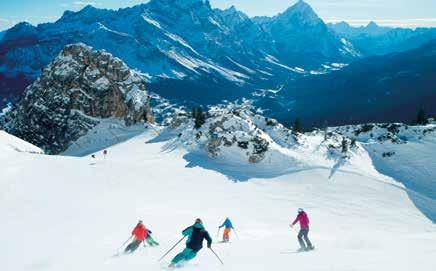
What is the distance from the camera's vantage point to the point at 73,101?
263ft

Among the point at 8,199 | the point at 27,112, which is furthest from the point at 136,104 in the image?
the point at 8,199

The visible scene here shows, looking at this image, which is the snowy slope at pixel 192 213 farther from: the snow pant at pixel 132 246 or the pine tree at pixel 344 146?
the pine tree at pixel 344 146

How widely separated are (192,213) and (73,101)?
5547cm

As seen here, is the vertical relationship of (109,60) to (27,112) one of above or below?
above

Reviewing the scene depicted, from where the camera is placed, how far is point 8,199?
3019 cm

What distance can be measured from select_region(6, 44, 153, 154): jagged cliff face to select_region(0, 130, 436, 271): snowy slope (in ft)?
68.5

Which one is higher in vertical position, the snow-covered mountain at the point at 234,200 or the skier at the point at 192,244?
the skier at the point at 192,244

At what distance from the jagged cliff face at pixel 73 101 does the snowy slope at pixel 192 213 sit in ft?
68.5

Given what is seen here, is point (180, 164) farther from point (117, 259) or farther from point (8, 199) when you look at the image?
point (117, 259)

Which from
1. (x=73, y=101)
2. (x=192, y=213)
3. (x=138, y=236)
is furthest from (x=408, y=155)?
(x=73, y=101)

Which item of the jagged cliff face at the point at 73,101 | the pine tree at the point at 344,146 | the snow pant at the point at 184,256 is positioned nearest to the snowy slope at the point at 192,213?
the snow pant at the point at 184,256

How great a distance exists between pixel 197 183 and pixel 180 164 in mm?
7396

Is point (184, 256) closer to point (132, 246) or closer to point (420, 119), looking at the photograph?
point (132, 246)

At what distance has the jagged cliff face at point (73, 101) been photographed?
7888cm
